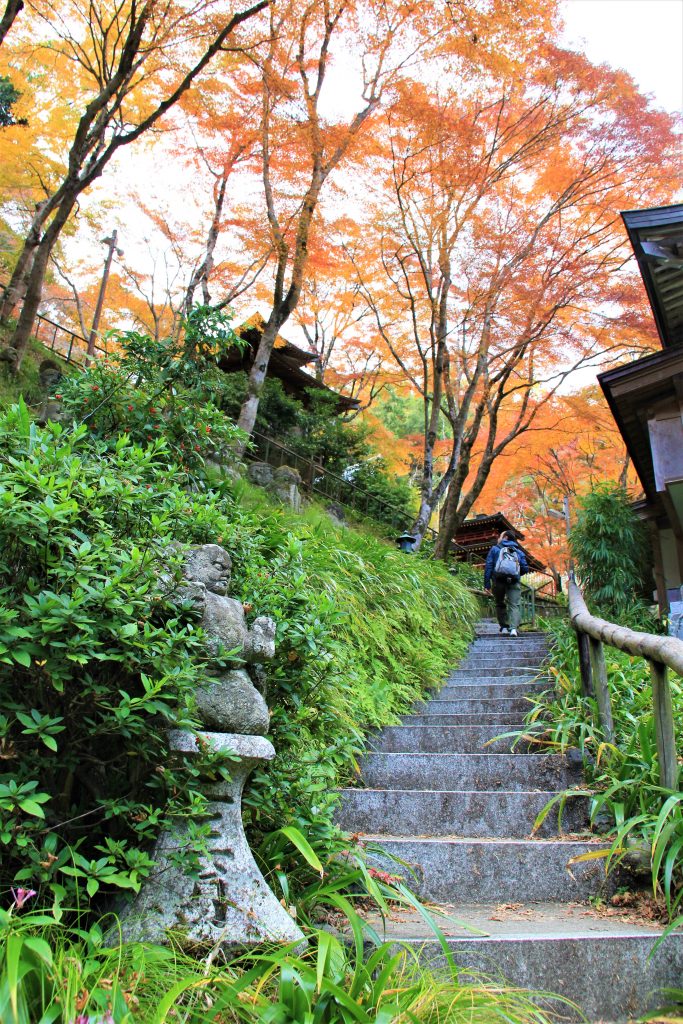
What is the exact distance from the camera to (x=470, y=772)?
4172mm

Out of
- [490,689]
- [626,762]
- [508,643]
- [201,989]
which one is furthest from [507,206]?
[201,989]

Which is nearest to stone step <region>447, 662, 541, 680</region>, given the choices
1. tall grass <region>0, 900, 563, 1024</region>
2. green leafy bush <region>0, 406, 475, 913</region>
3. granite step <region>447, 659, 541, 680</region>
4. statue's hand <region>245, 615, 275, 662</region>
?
granite step <region>447, 659, 541, 680</region>

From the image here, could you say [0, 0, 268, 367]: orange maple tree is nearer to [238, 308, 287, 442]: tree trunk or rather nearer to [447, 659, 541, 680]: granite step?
[238, 308, 287, 442]: tree trunk

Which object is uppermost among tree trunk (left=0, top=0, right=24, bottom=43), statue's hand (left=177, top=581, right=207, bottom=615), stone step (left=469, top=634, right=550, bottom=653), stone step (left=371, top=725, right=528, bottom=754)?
tree trunk (left=0, top=0, right=24, bottom=43)

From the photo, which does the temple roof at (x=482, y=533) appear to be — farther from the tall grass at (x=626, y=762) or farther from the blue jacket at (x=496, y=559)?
the tall grass at (x=626, y=762)

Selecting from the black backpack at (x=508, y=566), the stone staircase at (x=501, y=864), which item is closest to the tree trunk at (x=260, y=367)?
the black backpack at (x=508, y=566)

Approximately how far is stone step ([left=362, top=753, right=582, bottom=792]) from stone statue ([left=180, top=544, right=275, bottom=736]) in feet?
6.55

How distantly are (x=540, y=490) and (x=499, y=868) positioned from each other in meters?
23.6

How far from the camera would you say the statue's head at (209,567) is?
2.65m

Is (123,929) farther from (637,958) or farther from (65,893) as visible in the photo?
(637,958)

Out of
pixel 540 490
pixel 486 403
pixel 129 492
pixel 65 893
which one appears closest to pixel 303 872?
pixel 65 893

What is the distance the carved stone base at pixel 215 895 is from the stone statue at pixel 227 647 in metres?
0.10

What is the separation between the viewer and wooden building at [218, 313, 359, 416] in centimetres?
1909

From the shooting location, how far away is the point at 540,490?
25703 millimetres
